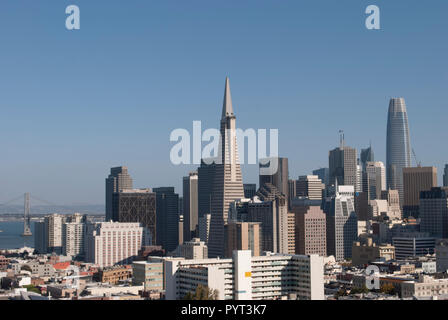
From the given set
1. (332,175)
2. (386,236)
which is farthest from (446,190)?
(332,175)

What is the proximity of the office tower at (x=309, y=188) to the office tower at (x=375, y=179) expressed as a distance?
20.2 feet

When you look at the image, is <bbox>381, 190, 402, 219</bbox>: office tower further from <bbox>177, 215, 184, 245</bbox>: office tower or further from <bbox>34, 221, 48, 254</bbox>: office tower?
<bbox>34, 221, 48, 254</bbox>: office tower

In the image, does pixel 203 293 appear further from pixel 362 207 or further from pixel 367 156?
pixel 367 156

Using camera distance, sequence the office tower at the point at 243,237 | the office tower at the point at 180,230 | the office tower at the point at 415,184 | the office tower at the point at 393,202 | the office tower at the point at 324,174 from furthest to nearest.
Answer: the office tower at the point at 324,174 → the office tower at the point at 393,202 → the office tower at the point at 415,184 → the office tower at the point at 180,230 → the office tower at the point at 243,237

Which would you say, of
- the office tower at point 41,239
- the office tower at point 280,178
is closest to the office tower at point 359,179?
the office tower at point 280,178

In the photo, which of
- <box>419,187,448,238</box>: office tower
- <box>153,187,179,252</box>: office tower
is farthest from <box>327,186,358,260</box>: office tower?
<box>153,187,179,252</box>: office tower

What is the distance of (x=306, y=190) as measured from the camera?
51250 mm

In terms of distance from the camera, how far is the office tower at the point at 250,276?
14.4 metres

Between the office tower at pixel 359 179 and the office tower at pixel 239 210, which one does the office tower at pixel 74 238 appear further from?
the office tower at pixel 359 179

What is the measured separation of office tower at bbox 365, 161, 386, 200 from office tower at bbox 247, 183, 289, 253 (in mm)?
23375

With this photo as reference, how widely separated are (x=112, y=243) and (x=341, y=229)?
A: 13.0 m

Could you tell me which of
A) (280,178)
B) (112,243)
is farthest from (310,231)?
(112,243)

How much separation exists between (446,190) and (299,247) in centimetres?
1354
